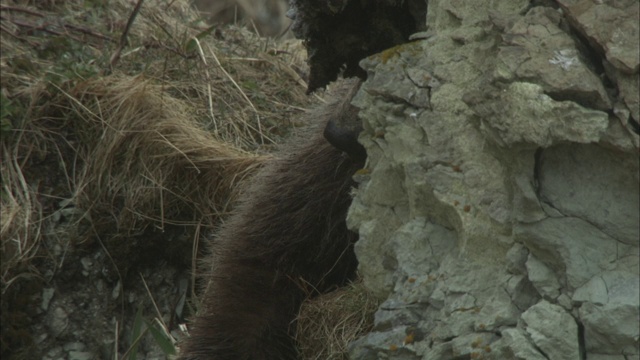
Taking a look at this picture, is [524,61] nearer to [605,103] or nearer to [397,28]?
[605,103]

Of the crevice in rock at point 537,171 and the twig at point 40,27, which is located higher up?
the twig at point 40,27

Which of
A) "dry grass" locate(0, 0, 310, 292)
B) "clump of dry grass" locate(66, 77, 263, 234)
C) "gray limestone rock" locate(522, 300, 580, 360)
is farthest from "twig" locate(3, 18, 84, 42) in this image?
"gray limestone rock" locate(522, 300, 580, 360)

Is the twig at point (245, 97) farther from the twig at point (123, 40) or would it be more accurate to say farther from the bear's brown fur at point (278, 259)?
the bear's brown fur at point (278, 259)

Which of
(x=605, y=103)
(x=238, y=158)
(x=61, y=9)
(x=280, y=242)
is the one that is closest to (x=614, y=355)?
(x=605, y=103)

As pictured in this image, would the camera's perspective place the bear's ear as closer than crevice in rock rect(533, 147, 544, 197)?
No

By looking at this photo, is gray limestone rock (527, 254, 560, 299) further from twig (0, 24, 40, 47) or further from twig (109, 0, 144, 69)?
twig (0, 24, 40, 47)

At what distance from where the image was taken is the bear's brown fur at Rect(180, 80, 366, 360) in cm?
387

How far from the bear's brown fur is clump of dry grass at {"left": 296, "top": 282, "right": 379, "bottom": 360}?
187 mm

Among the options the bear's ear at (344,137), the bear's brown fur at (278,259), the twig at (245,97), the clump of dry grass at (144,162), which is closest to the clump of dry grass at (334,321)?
the bear's brown fur at (278,259)

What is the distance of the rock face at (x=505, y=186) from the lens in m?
2.28

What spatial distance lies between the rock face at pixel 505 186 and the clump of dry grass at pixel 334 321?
29 cm

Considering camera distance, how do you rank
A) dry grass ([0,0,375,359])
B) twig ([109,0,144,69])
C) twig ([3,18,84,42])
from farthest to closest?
twig ([3,18,84,42])
twig ([109,0,144,69])
dry grass ([0,0,375,359])

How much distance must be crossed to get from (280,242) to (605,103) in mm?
1977

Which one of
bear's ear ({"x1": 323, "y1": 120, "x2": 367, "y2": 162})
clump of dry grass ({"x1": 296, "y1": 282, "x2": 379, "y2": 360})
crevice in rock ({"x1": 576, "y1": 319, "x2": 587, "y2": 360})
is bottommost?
clump of dry grass ({"x1": 296, "y1": 282, "x2": 379, "y2": 360})
